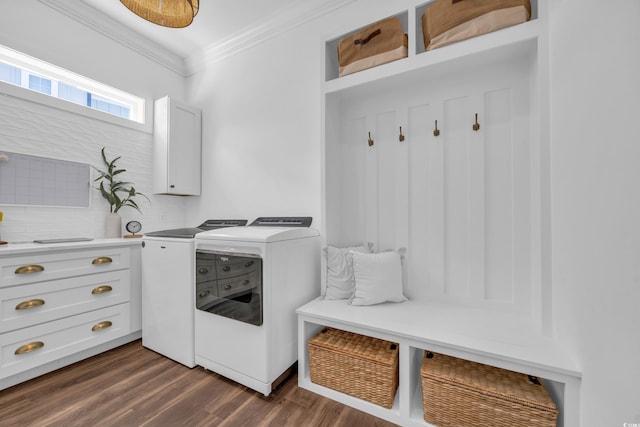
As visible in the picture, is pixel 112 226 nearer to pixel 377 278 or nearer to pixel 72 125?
pixel 72 125

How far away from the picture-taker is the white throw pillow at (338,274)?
1883 mm

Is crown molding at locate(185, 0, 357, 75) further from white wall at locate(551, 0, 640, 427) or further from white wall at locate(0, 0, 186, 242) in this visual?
white wall at locate(551, 0, 640, 427)

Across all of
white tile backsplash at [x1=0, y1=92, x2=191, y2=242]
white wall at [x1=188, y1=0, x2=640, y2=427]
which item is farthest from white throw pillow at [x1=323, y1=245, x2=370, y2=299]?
white tile backsplash at [x1=0, y1=92, x2=191, y2=242]

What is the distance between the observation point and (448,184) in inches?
69.9

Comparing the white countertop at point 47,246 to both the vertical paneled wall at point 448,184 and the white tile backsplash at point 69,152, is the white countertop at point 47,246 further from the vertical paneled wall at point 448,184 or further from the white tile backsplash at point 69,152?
the vertical paneled wall at point 448,184

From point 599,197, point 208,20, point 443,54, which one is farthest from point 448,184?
point 208,20

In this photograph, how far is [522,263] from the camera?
157 centimetres

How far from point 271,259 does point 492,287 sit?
1404mm

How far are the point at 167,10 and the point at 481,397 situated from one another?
2.76 m

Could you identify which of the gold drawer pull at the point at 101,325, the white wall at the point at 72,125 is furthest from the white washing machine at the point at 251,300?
the white wall at the point at 72,125

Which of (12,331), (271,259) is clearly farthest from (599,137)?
(12,331)

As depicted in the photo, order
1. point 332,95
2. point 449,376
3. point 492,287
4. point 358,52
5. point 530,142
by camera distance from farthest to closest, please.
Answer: point 332,95 → point 358,52 → point 492,287 → point 530,142 → point 449,376

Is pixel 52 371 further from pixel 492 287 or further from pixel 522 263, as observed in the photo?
pixel 522 263

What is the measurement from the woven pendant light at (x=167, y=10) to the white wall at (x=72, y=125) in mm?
1344
